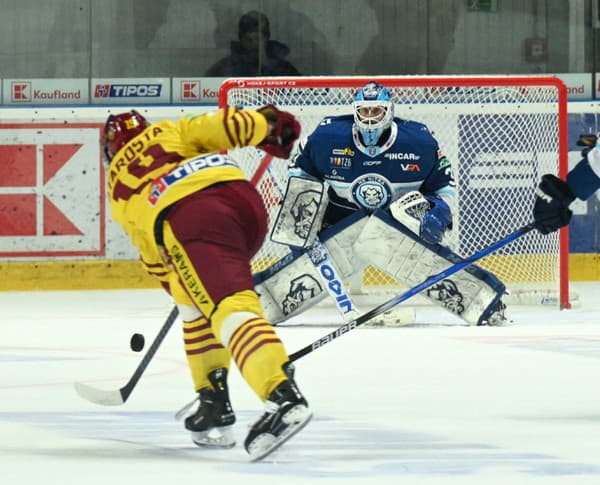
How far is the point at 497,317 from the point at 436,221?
1.74 feet

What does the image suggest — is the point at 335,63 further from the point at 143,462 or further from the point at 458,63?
the point at 143,462

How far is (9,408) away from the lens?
3.88 meters

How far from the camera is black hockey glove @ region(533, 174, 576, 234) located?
3932mm

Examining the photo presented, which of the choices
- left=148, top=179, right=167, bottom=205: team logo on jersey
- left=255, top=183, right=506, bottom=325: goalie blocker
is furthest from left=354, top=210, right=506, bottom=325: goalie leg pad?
left=148, top=179, right=167, bottom=205: team logo on jersey

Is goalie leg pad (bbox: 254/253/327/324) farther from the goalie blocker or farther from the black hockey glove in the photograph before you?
the black hockey glove

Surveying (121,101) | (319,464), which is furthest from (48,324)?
(319,464)

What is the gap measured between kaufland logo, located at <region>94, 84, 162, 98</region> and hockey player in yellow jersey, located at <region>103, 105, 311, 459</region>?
4.91 metres

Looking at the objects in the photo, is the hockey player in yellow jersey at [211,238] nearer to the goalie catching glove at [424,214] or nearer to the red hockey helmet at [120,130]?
the red hockey helmet at [120,130]

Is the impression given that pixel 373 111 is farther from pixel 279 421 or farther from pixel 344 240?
pixel 279 421

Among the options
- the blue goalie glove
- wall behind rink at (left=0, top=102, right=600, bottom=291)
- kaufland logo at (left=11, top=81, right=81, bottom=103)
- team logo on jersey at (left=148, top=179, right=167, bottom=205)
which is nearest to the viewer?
team logo on jersey at (left=148, top=179, right=167, bottom=205)

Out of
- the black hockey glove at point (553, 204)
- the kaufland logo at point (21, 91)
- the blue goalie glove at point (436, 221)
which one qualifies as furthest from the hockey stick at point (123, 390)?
the kaufland logo at point (21, 91)

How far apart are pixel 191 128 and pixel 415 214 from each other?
9.90 ft

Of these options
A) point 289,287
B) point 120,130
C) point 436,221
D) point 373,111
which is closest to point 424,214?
point 436,221

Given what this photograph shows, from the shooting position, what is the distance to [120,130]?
11.1 feet
